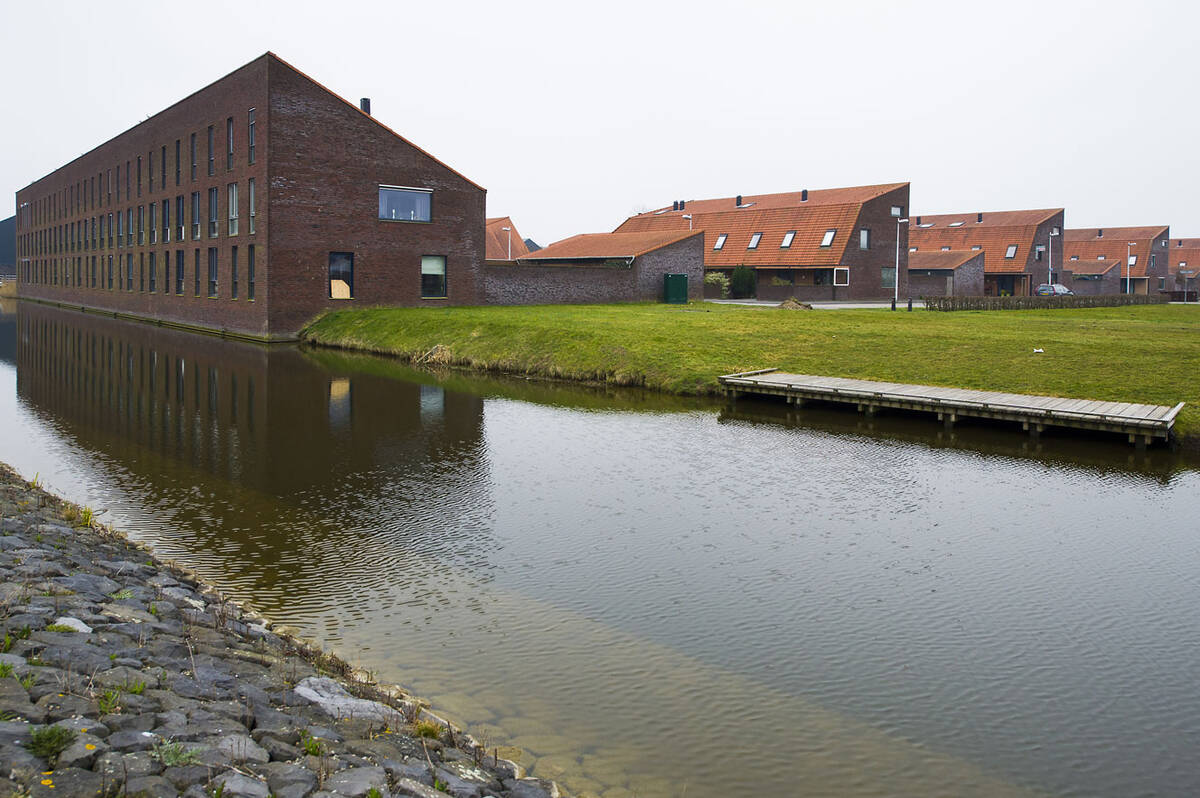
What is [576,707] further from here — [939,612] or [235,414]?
[235,414]

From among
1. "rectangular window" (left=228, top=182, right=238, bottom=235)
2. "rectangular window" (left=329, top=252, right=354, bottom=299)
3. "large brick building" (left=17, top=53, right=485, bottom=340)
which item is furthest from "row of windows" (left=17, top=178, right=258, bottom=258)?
"rectangular window" (left=329, top=252, right=354, bottom=299)

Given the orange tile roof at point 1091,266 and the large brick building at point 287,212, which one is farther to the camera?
the orange tile roof at point 1091,266

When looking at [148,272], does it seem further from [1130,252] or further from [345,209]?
[1130,252]

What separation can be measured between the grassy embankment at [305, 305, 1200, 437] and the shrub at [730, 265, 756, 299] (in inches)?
893

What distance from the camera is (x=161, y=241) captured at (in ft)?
158

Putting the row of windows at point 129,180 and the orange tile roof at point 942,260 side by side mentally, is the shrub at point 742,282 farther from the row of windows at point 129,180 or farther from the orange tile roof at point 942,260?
the row of windows at point 129,180

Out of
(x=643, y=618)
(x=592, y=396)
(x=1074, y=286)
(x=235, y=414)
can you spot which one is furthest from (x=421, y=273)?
(x=1074, y=286)

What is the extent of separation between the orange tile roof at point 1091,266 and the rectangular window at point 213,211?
244ft

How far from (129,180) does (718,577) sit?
52.5 metres

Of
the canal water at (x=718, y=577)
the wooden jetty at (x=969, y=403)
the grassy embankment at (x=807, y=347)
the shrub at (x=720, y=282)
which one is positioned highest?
the shrub at (x=720, y=282)

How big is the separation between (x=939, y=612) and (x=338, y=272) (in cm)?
3321

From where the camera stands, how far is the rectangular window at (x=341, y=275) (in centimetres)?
3850

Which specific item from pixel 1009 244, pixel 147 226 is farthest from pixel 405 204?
pixel 1009 244

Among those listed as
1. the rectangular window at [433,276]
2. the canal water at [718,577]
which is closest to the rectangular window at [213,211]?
the rectangular window at [433,276]
